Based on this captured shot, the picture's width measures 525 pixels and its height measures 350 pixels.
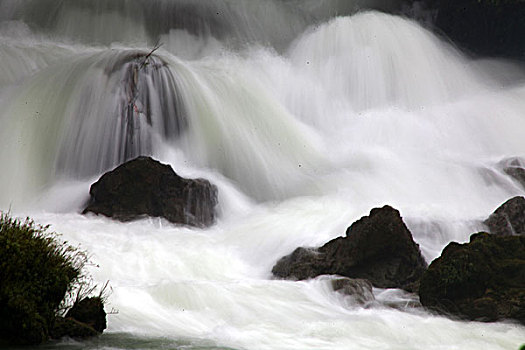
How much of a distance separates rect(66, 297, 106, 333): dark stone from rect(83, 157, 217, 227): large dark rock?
7.28m

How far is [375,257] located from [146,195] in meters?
5.33

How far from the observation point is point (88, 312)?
7.95 metres

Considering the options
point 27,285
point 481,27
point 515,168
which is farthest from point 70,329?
point 481,27

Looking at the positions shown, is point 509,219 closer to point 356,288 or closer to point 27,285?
point 356,288

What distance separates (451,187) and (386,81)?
6935mm

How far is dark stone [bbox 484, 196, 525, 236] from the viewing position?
46.6 feet

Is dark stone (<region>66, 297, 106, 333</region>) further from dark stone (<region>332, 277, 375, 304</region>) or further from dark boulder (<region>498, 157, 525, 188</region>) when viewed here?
dark boulder (<region>498, 157, 525, 188</region>)

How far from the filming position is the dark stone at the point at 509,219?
559 inches

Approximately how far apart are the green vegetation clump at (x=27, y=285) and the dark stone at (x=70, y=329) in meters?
0.13

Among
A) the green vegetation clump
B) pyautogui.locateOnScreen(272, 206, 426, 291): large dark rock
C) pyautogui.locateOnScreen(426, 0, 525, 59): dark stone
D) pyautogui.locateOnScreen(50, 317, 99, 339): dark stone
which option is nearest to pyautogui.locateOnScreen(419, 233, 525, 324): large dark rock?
pyautogui.locateOnScreen(272, 206, 426, 291): large dark rock

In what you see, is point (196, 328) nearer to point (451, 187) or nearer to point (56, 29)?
point (451, 187)

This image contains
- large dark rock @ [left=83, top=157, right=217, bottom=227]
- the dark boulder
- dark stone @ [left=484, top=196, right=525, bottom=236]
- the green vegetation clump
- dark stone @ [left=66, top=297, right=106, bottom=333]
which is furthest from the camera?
the dark boulder

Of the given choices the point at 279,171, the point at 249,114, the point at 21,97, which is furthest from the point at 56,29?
the point at 279,171

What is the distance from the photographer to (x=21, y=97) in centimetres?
1852
